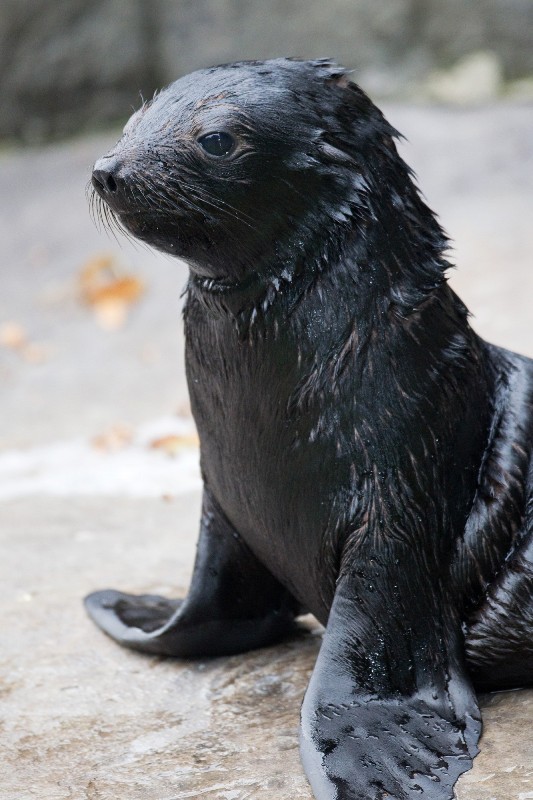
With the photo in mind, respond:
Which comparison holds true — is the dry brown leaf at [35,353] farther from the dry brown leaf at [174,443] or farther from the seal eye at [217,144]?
the seal eye at [217,144]

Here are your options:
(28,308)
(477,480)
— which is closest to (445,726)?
(477,480)

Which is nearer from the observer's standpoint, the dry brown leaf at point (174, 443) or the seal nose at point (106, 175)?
the seal nose at point (106, 175)

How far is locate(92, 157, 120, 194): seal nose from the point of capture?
2.83 meters

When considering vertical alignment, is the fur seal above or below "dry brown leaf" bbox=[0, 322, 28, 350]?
below

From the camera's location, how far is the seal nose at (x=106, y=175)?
283cm

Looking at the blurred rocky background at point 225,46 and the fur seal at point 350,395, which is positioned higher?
the blurred rocky background at point 225,46

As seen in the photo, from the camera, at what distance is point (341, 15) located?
10789 mm

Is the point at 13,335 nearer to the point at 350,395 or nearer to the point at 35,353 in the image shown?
the point at 35,353

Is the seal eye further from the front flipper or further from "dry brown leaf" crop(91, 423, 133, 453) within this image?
"dry brown leaf" crop(91, 423, 133, 453)

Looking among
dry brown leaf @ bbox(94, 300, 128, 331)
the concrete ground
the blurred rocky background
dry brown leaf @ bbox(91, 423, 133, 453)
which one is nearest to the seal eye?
the concrete ground

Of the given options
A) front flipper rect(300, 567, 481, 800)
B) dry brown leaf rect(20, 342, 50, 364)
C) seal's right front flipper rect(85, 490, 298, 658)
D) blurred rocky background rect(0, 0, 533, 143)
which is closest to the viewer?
front flipper rect(300, 567, 481, 800)

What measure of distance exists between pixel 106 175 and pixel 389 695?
1.51 m

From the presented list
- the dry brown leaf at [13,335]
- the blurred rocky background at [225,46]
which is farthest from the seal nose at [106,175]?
the blurred rocky background at [225,46]

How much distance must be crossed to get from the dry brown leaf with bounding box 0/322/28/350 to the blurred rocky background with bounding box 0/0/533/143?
10.4ft
